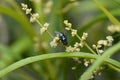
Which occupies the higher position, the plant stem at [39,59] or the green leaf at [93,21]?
the green leaf at [93,21]

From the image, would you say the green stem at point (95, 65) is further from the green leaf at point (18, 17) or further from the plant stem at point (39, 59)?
the green leaf at point (18, 17)

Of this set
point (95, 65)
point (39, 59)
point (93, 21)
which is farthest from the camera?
point (93, 21)

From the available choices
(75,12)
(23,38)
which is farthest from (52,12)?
(75,12)

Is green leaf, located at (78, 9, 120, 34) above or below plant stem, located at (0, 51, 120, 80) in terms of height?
above

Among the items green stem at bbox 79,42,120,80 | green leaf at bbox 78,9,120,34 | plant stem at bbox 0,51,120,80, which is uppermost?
green leaf at bbox 78,9,120,34

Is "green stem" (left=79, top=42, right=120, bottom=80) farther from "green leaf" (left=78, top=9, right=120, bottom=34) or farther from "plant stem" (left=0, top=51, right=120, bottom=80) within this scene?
"green leaf" (left=78, top=9, right=120, bottom=34)

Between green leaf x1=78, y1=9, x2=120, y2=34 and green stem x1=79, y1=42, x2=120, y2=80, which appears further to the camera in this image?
green leaf x1=78, y1=9, x2=120, y2=34

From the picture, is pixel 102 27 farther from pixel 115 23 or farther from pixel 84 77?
pixel 84 77

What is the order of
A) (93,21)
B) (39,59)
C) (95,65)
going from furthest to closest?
(93,21) → (39,59) → (95,65)

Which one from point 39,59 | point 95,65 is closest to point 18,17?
point 39,59

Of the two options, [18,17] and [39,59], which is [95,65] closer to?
[39,59]

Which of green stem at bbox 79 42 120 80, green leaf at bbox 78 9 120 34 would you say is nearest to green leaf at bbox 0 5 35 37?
green leaf at bbox 78 9 120 34

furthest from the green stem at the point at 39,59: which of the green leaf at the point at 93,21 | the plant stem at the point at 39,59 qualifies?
the green leaf at the point at 93,21
